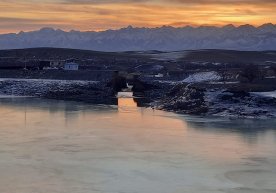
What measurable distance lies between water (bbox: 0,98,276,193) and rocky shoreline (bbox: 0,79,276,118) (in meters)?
3.36

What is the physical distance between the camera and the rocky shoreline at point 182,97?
34.9 meters

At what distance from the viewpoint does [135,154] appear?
66.8 ft

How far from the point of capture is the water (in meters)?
15.9

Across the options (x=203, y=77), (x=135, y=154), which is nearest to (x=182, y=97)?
(x=135, y=154)

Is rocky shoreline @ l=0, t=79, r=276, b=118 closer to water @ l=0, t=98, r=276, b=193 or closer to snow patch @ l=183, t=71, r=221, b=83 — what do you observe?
water @ l=0, t=98, r=276, b=193

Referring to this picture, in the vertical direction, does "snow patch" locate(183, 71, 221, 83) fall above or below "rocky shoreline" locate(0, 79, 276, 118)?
above

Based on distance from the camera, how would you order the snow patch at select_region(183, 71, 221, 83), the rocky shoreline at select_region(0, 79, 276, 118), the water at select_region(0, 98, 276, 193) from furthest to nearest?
the snow patch at select_region(183, 71, 221, 83)
the rocky shoreline at select_region(0, 79, 276, 118)
the water at select_region(0, 98, 276, 193)

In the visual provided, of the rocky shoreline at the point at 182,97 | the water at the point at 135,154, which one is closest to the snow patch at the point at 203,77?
the rocky shoreline at the point at 182,97

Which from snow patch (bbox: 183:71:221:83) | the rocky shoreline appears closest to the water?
the rocky shoreline

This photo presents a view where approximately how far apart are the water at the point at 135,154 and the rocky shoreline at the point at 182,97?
132 inches

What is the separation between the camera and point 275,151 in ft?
69.9

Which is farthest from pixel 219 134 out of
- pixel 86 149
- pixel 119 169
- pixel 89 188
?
pixel 89 188

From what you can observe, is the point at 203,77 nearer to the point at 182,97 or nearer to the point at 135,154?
the point at 182,97

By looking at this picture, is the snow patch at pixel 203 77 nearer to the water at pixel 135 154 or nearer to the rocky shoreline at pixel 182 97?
the rocky shoreline at pixel 182 97
